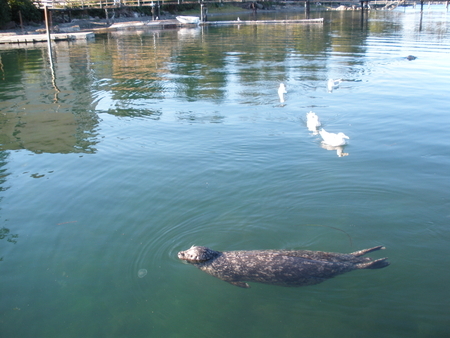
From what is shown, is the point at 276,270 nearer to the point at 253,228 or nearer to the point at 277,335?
the point at 277,335

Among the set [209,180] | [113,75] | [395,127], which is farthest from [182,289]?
[113,75]

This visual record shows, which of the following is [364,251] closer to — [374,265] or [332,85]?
[374,265]

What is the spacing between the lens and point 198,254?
5922mm

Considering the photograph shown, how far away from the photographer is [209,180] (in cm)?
881

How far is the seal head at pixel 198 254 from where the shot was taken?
233 inches

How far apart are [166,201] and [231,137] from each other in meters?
4.05

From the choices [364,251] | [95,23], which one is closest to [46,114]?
[364,251]

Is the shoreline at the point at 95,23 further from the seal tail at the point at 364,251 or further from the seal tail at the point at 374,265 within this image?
the seal tail at the point at 374,265

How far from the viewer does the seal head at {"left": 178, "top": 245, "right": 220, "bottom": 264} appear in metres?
5.91

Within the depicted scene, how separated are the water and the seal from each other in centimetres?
14

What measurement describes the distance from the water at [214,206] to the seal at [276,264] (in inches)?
5.5

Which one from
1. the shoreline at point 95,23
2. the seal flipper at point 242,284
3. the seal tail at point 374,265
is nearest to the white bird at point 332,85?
the seal tail at point 374,265

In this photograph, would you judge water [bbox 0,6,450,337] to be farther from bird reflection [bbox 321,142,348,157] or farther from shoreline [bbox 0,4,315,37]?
shoreline [bbox 0,4,315,37]

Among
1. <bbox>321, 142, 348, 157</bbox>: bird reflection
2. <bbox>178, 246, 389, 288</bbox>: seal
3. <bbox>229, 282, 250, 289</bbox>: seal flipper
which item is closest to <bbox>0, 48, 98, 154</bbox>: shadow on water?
<bbox>178, 246, 389, 288</bbox>: seal
